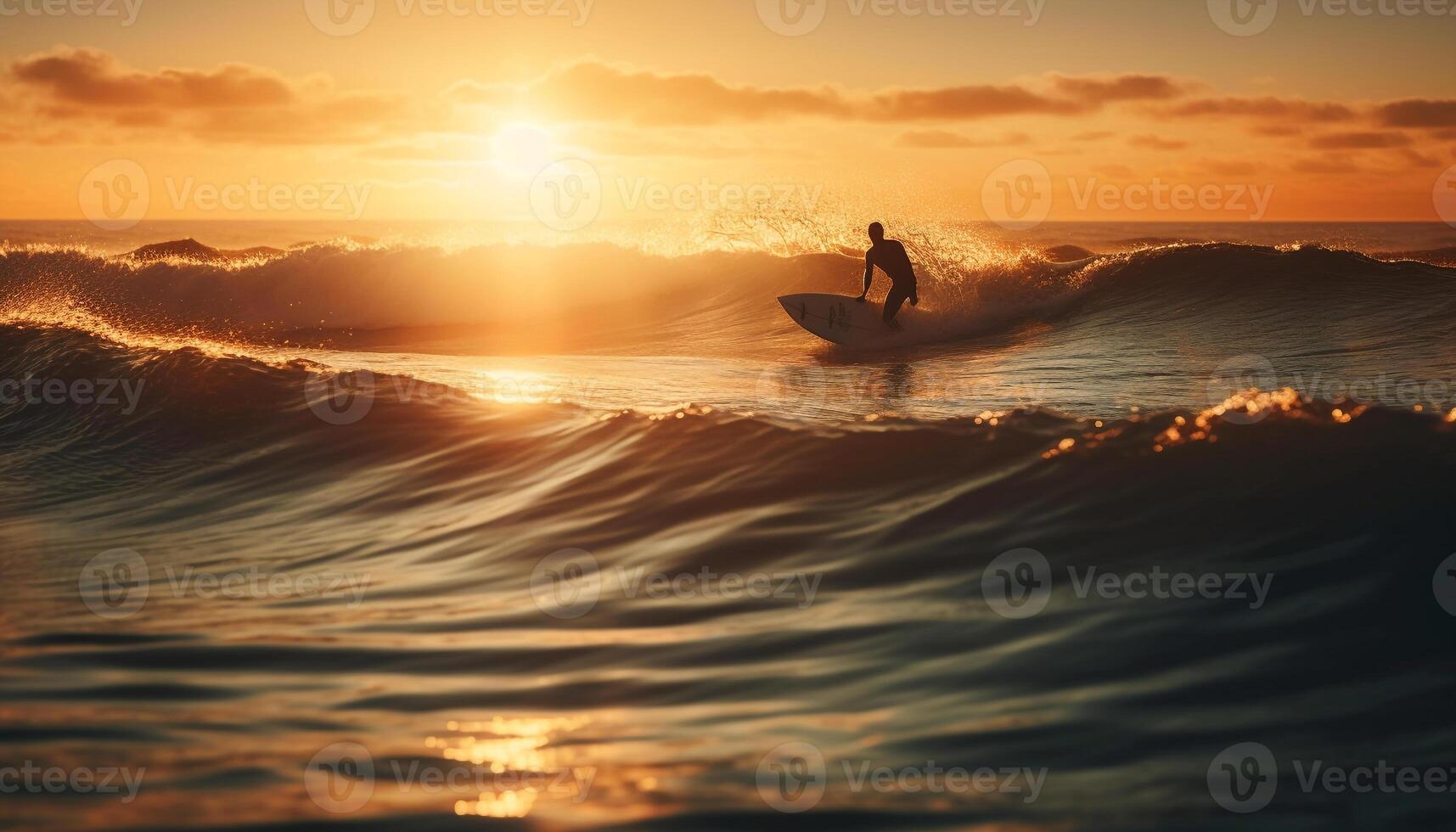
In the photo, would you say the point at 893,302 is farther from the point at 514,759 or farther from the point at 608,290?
the point at 514,759

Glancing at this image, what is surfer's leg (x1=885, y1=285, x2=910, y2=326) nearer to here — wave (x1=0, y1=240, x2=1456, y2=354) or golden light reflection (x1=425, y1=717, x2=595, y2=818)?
wave (x1=0, y1=240, x2=1456, y2=354)

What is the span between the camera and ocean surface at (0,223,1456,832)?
134 inches

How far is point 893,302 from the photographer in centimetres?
1850

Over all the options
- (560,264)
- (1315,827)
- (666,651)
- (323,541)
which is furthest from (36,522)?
(560,264)

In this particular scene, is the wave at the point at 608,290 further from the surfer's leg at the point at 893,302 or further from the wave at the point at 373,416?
the wave at the point at 373,416

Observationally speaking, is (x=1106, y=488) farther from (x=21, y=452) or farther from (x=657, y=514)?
(x=21, y=452)

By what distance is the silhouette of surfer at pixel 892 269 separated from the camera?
17.8 metres

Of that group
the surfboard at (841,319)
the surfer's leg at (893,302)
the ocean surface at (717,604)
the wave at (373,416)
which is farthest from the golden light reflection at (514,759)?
the surfer's leg at (893,302)

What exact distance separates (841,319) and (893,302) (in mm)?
852

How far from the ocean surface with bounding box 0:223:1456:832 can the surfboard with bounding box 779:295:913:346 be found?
6103 millimetres

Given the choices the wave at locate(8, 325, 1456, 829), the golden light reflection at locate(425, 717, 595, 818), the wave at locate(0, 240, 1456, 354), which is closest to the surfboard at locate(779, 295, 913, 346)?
the wave at locate(0, 240, 1456, 354)

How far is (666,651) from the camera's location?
4562 mm

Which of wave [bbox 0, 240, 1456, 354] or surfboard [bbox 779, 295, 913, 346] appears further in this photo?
wave [bbox 0, 240, 1456, 354]

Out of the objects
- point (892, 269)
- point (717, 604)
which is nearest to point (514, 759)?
point (717, 604)
